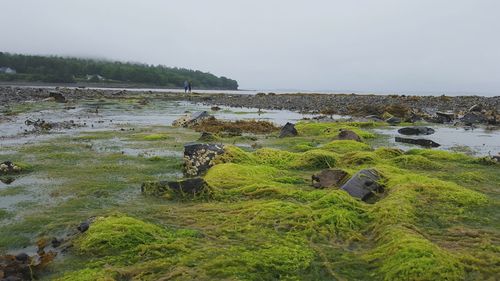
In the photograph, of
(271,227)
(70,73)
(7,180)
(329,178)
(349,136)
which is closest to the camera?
(271,227)

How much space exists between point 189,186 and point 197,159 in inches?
70.6

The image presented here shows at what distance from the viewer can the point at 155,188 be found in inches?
219

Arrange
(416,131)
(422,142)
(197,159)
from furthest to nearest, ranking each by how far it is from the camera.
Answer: (416,131) < (422,142) < (197,159)

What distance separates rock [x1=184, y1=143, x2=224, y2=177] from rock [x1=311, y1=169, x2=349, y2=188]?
6.62 feet

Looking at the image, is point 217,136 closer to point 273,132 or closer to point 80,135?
point 273,132

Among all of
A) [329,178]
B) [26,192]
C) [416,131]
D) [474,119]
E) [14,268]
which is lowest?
[26,192]

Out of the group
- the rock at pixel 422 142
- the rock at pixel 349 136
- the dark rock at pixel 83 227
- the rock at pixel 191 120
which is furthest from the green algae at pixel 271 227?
the rock at pixel 191 120

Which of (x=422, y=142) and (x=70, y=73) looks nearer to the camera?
(x=422, y=142)

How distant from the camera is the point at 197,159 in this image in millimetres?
7188

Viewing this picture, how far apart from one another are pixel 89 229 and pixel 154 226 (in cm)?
61

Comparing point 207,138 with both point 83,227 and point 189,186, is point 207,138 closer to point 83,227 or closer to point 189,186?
point 189,186

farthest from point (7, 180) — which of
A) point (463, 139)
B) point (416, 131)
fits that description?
point (463, 139)

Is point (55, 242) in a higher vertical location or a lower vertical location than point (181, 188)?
lower

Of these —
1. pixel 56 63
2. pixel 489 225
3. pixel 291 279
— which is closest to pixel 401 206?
pixel 489 225
